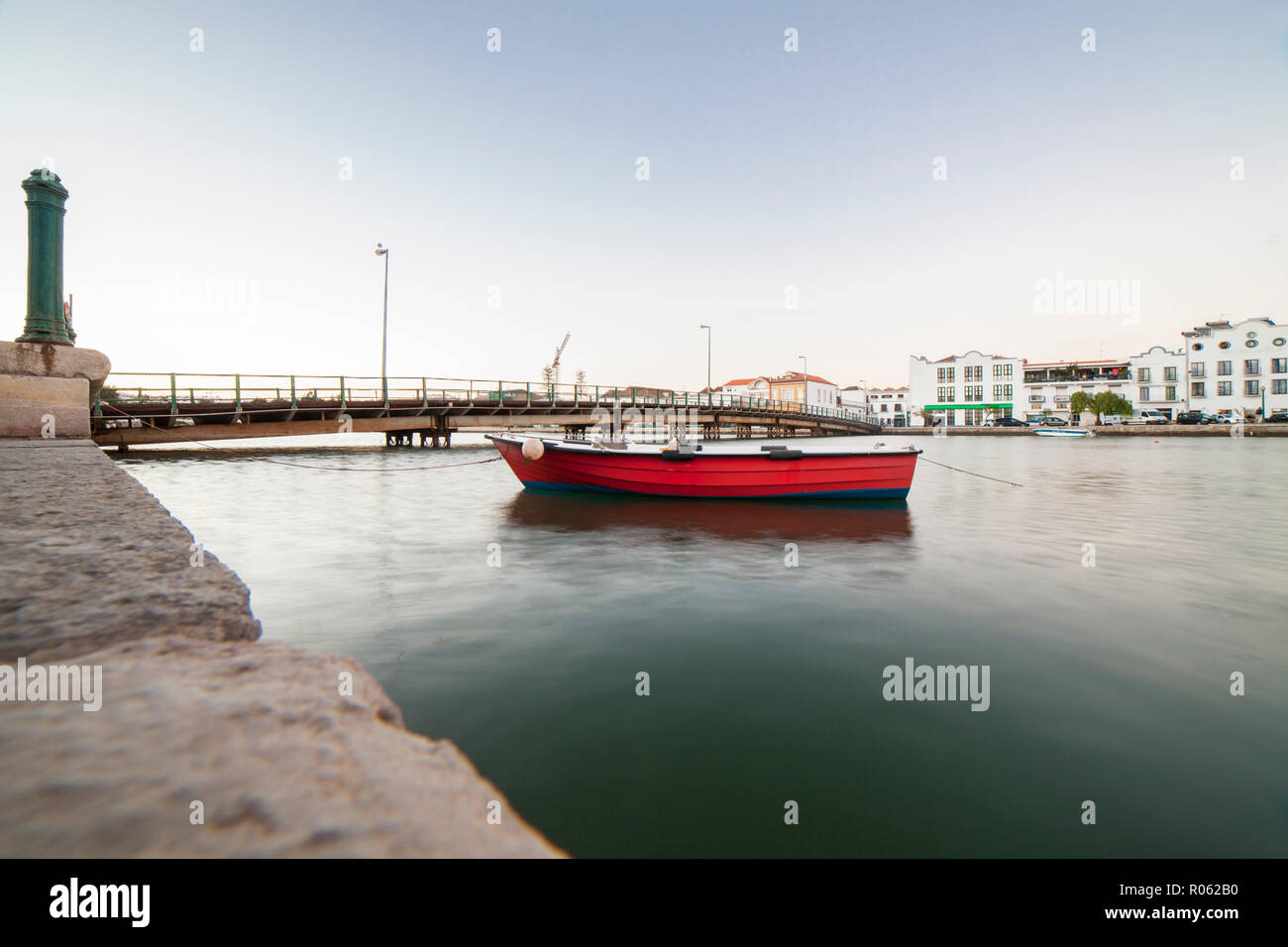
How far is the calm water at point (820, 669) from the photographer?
9.93 ft

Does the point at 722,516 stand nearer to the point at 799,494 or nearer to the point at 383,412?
the point at 799,494

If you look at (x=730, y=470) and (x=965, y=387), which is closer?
(x=730, y=470)

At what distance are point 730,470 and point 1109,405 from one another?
80.7 metres

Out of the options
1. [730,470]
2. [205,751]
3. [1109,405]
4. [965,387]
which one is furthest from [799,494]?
[965,387]

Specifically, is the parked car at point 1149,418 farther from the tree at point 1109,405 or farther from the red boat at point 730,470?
the red boat at point 730,470

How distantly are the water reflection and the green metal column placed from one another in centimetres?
→ 790

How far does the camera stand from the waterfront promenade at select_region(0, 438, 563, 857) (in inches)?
38.9

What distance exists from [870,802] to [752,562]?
220 inches

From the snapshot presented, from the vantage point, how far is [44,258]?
10180mm

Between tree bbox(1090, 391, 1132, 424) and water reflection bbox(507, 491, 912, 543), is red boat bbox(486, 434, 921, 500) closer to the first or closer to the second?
water reflection bbox(507, 491, 912, 543)

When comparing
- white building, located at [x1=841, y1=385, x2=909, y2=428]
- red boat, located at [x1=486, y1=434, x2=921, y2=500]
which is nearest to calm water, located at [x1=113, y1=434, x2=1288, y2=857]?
red boat, located at [x1=486, y1=434, x2=921, y2=500]

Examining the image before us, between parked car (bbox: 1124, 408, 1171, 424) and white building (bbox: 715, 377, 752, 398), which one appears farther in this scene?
white building (bbox: 715, 377, 752, 398)
